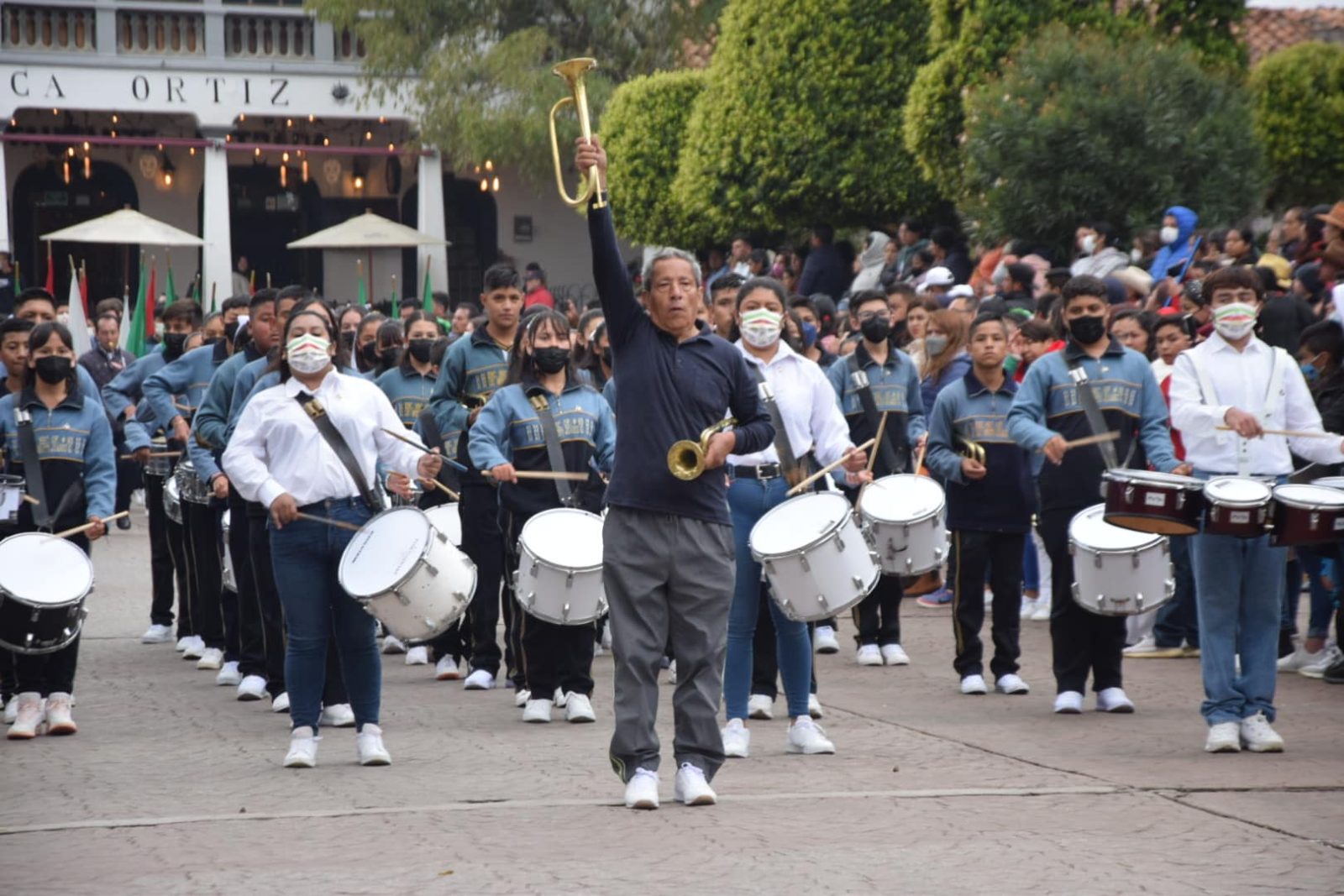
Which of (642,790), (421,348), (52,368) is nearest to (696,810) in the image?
(642,790)

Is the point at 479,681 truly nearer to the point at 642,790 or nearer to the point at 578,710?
the point at 578,710

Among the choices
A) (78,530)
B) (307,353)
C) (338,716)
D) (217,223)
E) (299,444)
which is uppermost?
(217,223)

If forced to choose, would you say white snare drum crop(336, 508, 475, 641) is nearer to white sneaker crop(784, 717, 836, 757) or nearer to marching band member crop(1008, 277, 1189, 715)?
white sneaker crop(784, 717, 836, 757)

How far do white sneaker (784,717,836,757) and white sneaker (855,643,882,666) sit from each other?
127 inches

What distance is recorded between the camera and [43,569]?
384 inches

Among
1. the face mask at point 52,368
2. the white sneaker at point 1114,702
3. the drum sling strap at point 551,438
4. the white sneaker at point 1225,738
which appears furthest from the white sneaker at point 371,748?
the white sneaker at point 1114,702

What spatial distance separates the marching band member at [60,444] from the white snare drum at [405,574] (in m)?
2.01

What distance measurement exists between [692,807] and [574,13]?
1184 inches

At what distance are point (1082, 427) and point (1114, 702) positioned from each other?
4.41 feet

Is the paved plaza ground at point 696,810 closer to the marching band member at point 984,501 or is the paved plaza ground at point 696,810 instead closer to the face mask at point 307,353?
the marching band member at point 984,501

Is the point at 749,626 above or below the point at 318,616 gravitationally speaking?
below

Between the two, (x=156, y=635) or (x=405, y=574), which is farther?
(x=156, y=635)

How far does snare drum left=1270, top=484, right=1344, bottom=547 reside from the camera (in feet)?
28.1

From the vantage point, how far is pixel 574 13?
120ft
